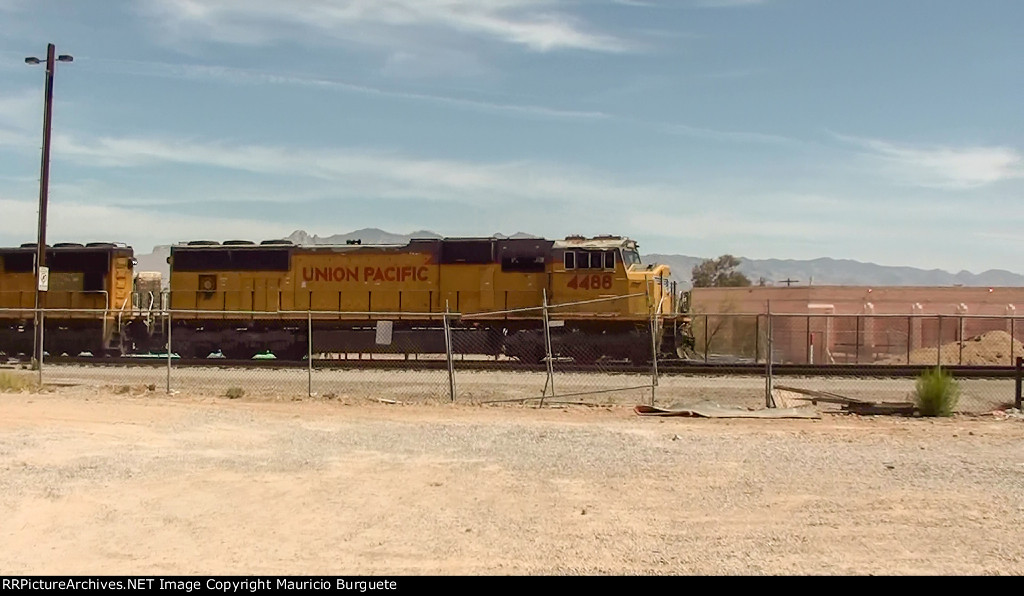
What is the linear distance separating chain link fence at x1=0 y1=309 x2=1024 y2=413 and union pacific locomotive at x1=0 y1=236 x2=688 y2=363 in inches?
2.6

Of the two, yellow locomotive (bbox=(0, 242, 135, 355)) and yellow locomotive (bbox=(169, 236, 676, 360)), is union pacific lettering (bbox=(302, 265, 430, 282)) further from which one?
yellow locomotive (bbox=(0, 242, 135, 355))

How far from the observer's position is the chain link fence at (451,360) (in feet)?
54.4

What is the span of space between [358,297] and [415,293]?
1.78m

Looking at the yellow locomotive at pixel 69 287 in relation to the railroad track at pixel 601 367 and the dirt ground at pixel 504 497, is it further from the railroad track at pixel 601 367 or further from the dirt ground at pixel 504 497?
the dirt ground at pixel 504 497

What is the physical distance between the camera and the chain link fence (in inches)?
653

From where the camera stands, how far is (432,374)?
66.3 ft

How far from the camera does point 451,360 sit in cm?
1501

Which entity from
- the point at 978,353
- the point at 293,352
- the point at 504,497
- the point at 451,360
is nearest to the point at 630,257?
the point at 293,352

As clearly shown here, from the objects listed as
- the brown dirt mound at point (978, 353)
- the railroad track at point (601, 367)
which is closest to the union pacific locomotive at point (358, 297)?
the railroad track at point (601, 367)

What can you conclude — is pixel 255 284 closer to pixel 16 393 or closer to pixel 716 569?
pixel 16 393

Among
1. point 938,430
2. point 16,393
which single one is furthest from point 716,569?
point 16,393

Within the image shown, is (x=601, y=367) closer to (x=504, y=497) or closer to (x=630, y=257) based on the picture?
(x=630, y=257)

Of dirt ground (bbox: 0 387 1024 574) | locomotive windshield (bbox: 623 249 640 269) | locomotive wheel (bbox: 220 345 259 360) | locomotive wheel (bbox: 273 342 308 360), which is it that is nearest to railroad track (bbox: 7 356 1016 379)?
locomotive wheel (bbox: 273 342 308 360)

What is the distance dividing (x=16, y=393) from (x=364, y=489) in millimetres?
11142
